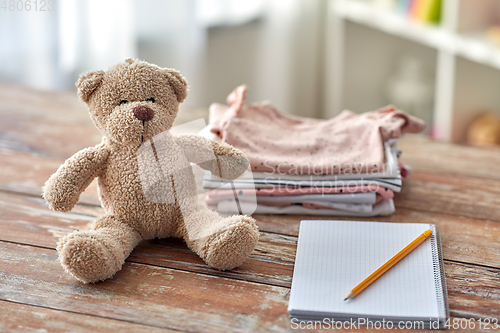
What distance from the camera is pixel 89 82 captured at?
65cm

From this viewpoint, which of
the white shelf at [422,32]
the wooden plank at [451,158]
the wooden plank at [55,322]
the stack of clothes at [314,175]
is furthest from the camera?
the white shelf at [422,32]

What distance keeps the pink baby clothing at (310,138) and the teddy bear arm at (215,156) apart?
0.11 meters

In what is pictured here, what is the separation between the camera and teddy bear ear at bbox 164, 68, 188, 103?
68cm

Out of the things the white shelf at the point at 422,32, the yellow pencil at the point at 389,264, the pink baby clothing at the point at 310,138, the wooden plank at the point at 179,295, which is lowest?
the wooden plank at the point at 179,295

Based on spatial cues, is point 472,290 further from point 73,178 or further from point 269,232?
point 73,178

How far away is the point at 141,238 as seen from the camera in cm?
71

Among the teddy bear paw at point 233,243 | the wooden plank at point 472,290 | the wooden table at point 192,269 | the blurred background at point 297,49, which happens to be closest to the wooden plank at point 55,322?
the wooden table at point 192,269

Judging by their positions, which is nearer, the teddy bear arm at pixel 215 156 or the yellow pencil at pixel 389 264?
the yellow pencil at pixel 389 264

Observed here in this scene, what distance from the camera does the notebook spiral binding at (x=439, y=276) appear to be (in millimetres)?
580

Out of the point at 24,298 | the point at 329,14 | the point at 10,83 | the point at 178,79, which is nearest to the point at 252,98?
the point at 329,14

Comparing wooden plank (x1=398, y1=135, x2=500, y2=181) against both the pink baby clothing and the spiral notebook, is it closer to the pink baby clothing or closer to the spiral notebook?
the pink baby clothing

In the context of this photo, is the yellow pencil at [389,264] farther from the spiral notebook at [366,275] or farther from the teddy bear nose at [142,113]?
the teddy bear nose at [142,113]

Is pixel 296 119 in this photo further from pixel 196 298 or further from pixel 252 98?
pixel 252 98

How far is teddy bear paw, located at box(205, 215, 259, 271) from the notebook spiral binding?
23 cm
